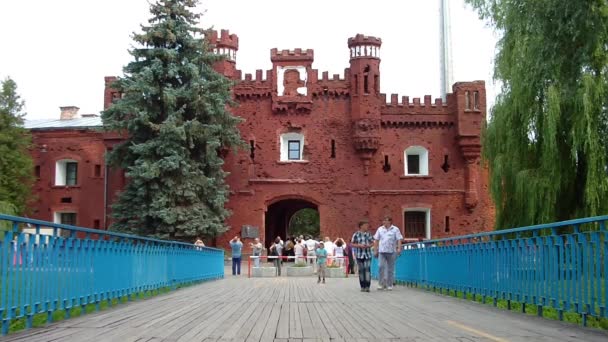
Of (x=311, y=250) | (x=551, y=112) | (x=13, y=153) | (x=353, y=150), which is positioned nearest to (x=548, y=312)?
(x=551, y=112)

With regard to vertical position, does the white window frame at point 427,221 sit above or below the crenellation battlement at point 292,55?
below

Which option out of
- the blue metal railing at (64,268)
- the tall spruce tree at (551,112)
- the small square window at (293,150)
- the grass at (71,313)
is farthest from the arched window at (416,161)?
the grass at (71,313)

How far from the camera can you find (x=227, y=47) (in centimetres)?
4144

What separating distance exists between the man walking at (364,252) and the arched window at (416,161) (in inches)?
989

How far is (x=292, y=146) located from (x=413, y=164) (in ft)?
23.8

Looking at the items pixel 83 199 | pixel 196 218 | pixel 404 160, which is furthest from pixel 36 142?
pixel 404 160

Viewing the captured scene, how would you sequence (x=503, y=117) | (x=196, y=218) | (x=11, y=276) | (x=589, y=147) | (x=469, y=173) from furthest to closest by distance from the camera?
(x=469, y=173) < (x=196, y=218) < (x=503, y=117) < (x=589, y=147) < (x=11, y=276)

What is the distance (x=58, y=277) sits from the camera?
372 inches

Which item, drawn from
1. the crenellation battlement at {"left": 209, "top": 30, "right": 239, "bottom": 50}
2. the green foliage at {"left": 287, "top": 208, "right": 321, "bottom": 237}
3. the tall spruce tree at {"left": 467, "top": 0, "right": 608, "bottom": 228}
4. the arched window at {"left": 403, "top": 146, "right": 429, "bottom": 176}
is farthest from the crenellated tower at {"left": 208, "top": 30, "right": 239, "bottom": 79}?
the green foliage at {"left": 287, "top": 208, "right": 321, "bottom": 237}

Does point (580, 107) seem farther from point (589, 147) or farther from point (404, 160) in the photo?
point (404, 160)

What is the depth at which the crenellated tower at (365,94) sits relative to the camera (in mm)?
40531

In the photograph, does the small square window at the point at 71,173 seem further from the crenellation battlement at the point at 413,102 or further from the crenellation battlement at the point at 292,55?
the crenellation battlement at the point at 413,102

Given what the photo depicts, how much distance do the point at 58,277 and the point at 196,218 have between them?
25643mm

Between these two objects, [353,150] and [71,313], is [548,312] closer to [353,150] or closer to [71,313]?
[71,313]
